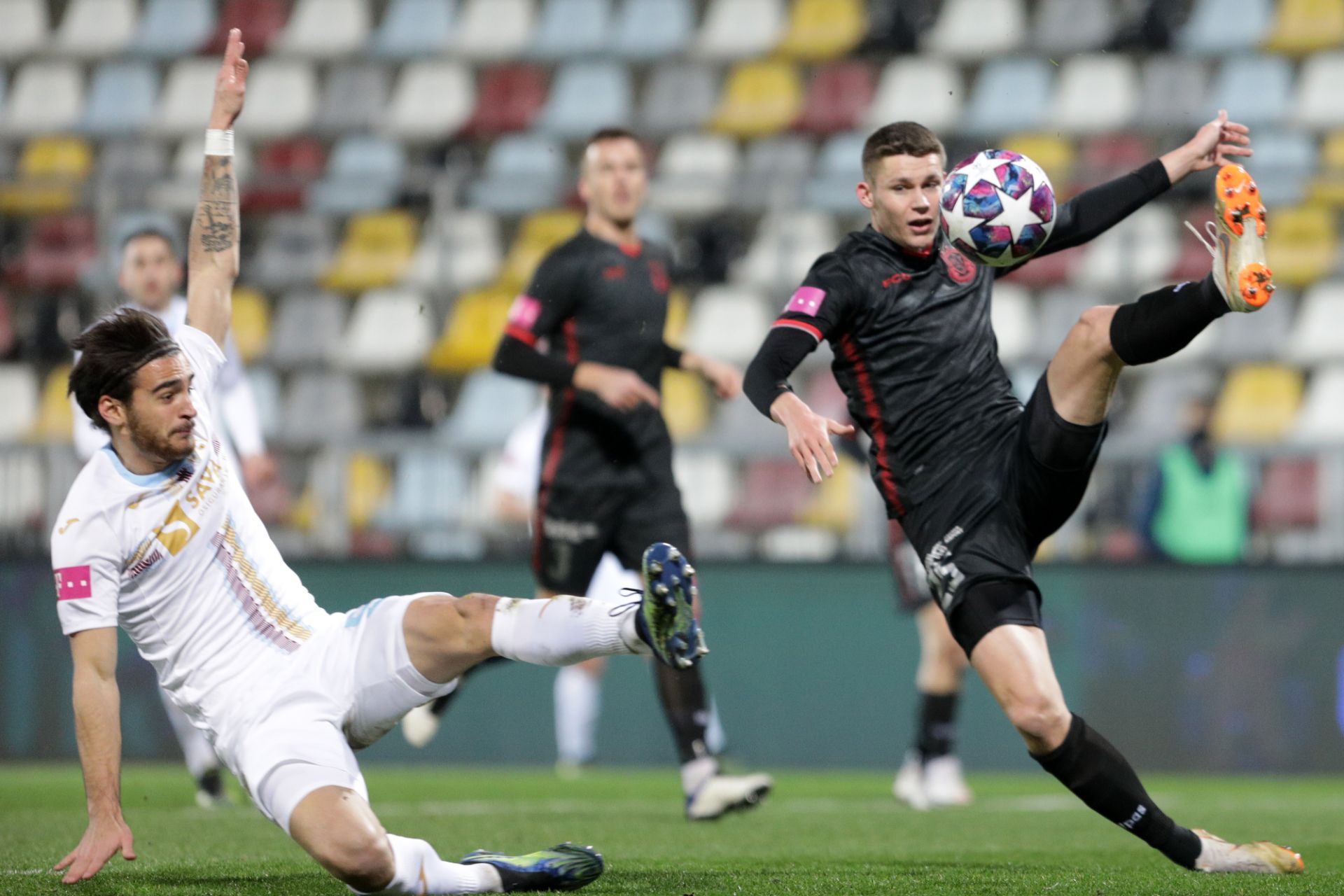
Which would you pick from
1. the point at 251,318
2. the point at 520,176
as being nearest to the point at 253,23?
the point at 251,318

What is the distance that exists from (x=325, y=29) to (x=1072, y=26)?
7047mm

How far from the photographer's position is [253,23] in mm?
17109

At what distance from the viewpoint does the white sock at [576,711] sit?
10.2 metres

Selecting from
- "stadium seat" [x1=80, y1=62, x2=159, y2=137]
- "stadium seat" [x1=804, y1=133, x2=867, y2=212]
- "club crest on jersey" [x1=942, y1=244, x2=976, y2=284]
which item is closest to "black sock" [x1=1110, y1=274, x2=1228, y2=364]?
"club crest on jersey" [x1=942, y1=244, x2=976, y2=284]

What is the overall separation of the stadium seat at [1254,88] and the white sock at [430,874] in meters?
11.9

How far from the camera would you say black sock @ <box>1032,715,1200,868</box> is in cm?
470

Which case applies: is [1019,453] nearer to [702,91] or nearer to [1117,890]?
[1117,890]

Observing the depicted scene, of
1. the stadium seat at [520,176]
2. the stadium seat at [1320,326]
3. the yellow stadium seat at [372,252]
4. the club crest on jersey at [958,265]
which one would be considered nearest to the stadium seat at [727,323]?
the stadium seat at [520,176]

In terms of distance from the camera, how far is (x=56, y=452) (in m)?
11.2

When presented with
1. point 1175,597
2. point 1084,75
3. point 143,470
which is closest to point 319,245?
point 1084,75

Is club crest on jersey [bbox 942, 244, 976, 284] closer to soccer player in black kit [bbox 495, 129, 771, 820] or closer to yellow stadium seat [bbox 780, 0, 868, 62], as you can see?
soccer player in black kit [bbox 495, 129, 771, 820]

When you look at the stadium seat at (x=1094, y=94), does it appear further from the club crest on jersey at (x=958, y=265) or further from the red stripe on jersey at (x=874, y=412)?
the red stripe on jersey at (x=874, y=412)

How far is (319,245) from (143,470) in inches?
415

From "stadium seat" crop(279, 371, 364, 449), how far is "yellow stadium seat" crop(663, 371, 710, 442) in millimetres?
2393
